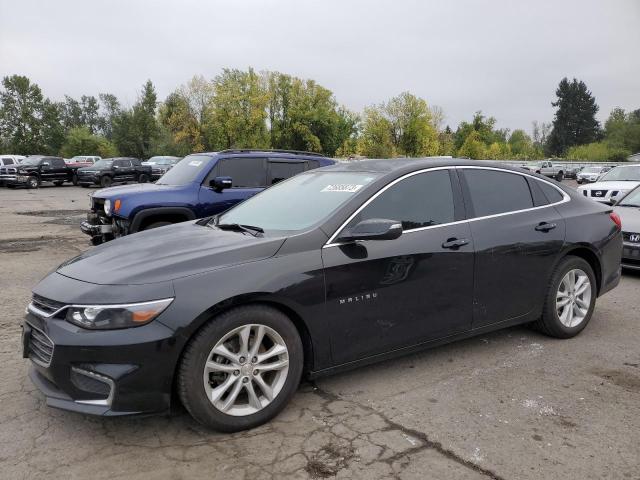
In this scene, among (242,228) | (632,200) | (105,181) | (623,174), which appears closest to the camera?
(242,228)

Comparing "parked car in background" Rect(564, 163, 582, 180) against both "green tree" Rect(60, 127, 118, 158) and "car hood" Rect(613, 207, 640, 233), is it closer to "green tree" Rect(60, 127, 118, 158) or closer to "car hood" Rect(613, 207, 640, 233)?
"car hood" Rect(613, 207, 640, 233)

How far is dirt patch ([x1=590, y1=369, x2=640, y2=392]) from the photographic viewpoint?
145 inches

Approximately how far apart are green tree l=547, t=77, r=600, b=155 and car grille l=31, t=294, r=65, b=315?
102 metres

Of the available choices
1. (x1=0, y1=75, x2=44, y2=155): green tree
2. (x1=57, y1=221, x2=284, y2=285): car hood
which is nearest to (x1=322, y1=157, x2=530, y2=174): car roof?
(x1=57, y1=221, x2=284, y2=285): car hood

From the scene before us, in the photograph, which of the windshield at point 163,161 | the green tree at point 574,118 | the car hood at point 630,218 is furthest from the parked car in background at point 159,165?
the green tree at point 574,118

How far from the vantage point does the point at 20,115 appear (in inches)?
2291

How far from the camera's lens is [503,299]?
4.15 m

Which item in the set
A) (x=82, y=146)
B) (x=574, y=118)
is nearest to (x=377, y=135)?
(x=82, y=146)

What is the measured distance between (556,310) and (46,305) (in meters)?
3.97

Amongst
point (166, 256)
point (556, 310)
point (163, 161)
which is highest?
point (163, 161)

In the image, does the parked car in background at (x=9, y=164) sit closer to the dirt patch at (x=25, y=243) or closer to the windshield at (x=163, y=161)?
the windshield at (x=163, y=161)

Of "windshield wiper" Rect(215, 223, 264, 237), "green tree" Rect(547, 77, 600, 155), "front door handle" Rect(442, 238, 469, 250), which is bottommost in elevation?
"front door handle" Rect(442, 238, 469, 250)

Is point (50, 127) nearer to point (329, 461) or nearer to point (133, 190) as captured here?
point (133, 190)

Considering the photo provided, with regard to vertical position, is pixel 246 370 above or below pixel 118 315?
below
